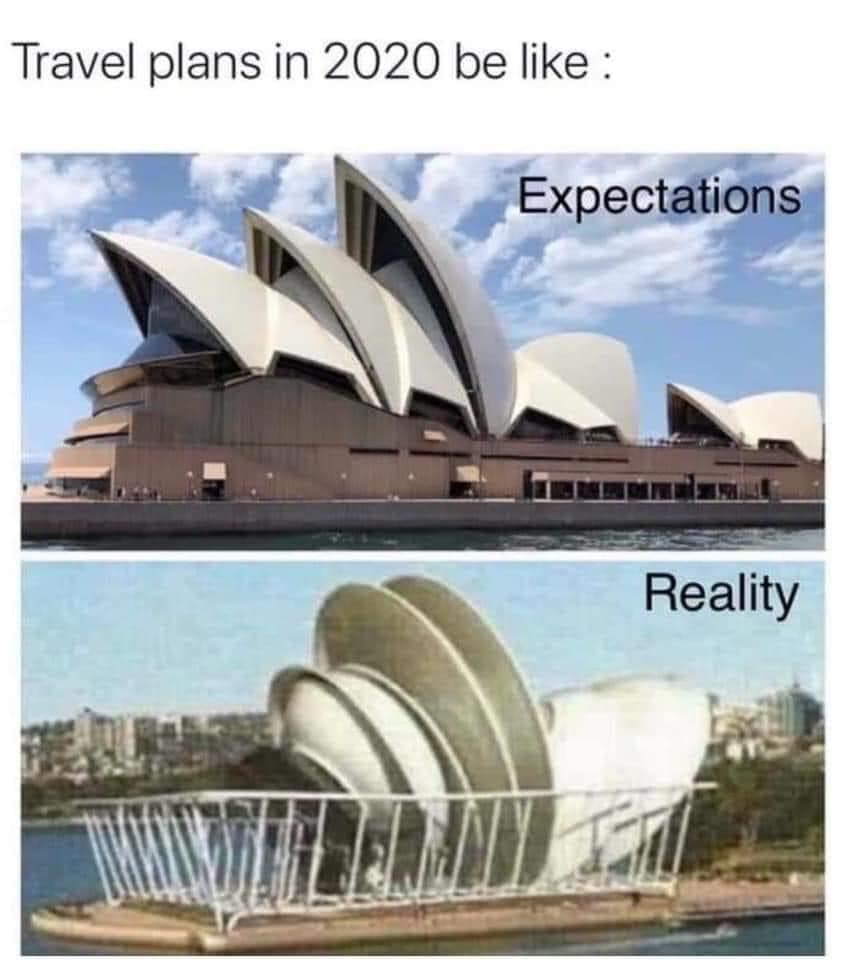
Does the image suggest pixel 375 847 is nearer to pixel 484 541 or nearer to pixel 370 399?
pixel 484 541

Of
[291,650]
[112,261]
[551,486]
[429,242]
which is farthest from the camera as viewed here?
[551,486]

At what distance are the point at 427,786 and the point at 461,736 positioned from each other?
0.26 metres

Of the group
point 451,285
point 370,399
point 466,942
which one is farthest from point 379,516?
point 466,942

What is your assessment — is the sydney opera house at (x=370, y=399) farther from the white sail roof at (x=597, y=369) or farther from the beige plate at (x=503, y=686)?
the beige plate at (x=503, y=686)

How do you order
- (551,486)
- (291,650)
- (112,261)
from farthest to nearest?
1. (551,486)
2. (112,261)
3. (291,650)

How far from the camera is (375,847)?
4863 millimetres

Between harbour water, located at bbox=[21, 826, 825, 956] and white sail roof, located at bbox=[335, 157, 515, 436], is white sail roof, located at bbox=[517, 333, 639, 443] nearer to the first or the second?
white sail roof, located at bbox=[335, 157, 515, 436]

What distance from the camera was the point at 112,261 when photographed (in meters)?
5.25

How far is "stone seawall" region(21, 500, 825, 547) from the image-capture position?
507 centimetres

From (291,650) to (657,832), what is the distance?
177 cm

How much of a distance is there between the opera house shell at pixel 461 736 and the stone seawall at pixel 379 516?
0.59 metres

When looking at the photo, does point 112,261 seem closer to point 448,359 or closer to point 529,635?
point 448,359
